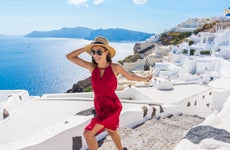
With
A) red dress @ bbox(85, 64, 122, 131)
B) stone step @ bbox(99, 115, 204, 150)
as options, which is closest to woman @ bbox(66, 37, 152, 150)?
red dress @ bbox(85, 64, 122, 131)

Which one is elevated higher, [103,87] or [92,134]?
[103,87]

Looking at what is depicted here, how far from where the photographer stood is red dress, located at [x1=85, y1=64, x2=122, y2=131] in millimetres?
2941

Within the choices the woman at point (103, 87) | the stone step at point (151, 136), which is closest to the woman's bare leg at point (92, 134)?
the woman at point (103, 87)

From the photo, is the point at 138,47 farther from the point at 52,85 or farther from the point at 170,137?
the point at 170,137

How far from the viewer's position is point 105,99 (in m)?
2.99

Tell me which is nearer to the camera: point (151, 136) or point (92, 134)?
point (92, 134)

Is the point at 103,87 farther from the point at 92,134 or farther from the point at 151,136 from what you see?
the point at 151,136

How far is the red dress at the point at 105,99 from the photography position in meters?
2.94

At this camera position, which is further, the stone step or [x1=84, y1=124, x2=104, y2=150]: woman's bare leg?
the stone step

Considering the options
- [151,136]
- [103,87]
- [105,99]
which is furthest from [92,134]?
[151,136]

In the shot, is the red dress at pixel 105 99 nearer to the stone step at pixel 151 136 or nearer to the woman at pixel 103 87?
the woman at pixel 103 87

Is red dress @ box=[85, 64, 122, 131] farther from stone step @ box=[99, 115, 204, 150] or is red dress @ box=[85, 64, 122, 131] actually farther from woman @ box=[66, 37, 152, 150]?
stone step @ box=[99, 115, 204, 150]

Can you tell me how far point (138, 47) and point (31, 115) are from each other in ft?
198

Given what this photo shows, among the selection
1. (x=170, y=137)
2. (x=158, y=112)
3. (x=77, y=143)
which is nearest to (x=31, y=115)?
(x=77, y=143)
